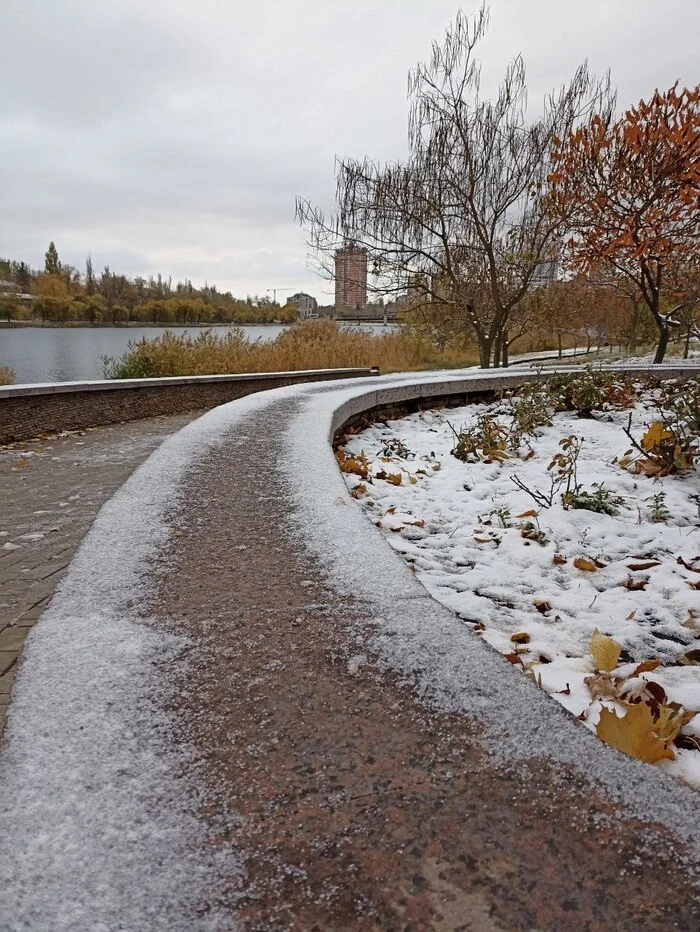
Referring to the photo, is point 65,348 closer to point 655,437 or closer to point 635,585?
point 655,437

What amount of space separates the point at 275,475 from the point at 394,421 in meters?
3.19

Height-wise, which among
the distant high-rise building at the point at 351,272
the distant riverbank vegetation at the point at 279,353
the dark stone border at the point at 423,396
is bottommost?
the dark stone border at the point at 423,396

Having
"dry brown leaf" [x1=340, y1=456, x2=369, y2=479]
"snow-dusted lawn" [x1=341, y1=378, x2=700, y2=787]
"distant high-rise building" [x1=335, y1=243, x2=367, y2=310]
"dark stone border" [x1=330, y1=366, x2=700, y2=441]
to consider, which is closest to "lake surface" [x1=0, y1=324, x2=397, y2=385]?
"distant high-rise building" [x1=335, y1=243, x2=367, y2=310]

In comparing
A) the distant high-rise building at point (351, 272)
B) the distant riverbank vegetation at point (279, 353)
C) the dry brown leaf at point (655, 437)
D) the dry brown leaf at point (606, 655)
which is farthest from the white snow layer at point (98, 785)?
the distant high-rise building at point (351, 272)

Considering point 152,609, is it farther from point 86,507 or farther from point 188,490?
point 86,507

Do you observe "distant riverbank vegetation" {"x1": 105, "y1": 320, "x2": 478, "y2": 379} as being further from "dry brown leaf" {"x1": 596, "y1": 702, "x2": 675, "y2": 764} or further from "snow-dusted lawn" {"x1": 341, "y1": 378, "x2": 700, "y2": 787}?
"dry brown leaf" {"x1": 596, "y1": 702, "x2": 675, "y2": 764}

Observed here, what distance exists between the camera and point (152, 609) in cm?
176

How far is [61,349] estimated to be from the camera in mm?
14430

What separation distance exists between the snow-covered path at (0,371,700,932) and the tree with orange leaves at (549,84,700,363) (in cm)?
684

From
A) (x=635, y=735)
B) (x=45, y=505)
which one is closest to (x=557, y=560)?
(x=635, y=735)

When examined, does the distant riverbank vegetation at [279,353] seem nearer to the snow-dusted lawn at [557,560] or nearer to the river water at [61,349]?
the river water at [61,349]

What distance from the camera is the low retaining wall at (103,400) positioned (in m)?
5.62

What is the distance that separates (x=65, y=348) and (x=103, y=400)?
922 cm

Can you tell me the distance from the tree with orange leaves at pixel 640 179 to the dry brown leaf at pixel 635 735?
22.1 feet
